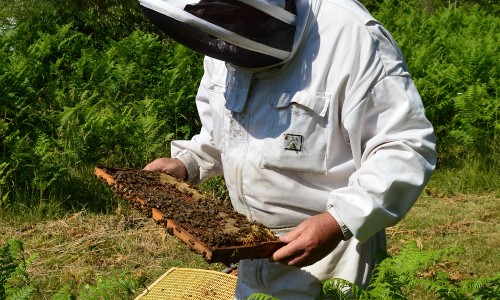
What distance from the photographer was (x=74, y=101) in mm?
8031

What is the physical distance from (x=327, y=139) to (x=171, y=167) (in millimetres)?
952

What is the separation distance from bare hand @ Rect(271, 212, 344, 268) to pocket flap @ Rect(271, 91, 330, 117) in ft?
1.28

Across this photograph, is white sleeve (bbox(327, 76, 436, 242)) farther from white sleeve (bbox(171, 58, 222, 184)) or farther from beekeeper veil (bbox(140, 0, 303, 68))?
white sleeve (bbox(171, 58, 222, 184))

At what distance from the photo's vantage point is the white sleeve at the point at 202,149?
3.60 meters

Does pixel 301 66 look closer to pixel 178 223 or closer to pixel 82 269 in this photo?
pixel 178 223

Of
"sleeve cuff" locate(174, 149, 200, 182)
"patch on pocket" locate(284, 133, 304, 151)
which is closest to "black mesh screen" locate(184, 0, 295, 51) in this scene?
"patch on pocket" locate(284, 133, 304, 151)

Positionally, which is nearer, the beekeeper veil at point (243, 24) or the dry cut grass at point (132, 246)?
the beekeeper veil at point (243, 24)

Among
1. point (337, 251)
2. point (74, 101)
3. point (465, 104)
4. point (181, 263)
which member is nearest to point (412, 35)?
point (465, 104)

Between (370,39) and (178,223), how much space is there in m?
0.98

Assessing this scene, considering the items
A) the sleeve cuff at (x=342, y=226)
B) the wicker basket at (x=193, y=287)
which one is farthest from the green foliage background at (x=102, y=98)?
the sleeve cuff at (x=342, y=226)

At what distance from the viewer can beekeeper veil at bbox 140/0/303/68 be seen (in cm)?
288

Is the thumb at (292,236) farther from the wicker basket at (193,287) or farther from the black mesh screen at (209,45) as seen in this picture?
the wicker basket at (193,287)

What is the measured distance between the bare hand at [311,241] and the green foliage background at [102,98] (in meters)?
4.11

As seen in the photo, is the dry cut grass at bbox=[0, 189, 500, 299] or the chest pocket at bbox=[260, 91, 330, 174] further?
the dry cut grass at bbox=[0, 189, 500, 299]
